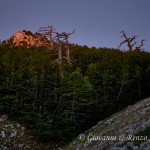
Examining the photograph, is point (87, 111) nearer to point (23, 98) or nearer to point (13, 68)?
point (23, 98)

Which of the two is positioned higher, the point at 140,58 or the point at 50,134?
the point at 140,58

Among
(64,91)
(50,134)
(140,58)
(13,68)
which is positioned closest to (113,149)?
(50,134)

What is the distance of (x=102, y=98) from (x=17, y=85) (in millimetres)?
9605

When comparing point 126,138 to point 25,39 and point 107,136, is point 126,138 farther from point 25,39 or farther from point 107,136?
point 25,39

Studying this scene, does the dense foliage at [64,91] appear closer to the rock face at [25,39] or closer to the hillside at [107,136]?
the hillside at [107,136]

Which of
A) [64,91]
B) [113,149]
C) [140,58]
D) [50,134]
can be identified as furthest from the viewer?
[140,58]

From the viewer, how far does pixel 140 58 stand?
3544 cm

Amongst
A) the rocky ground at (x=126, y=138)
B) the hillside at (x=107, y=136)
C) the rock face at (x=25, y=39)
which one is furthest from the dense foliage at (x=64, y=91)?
the rock face at (x=25, y=39)

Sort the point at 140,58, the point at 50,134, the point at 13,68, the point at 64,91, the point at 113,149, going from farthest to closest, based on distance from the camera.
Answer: the point at 140,58 < the point at 13,68 < the point at 64,91 < the point at 50,134 < the point at 113,149

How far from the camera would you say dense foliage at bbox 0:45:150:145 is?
2761 cm

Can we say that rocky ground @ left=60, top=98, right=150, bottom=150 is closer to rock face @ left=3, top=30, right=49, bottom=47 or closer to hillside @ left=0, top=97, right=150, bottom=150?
hillside @ left=0, top=97, right=150, bottom=150

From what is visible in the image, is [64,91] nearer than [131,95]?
Yes

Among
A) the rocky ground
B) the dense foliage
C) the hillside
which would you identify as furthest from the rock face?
the rocky ground

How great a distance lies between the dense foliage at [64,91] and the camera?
90.6ft
